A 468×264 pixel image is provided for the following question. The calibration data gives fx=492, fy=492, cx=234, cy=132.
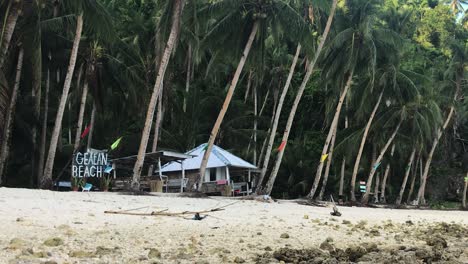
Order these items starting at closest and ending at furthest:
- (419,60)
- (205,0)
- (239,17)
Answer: (239,17) → (205,0) → (419,60)

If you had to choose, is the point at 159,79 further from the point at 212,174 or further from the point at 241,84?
the point at 241,84

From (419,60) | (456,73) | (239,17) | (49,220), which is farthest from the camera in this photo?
(419,60)

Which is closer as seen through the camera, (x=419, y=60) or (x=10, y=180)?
(x=10, y=180)

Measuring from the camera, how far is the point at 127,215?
31.6 feet

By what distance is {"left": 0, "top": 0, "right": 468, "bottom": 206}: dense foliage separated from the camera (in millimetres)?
19766

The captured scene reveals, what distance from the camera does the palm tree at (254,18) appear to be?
19.6 metres

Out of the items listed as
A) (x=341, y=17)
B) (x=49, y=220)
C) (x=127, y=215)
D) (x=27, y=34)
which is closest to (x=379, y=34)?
(x=341, y=17)

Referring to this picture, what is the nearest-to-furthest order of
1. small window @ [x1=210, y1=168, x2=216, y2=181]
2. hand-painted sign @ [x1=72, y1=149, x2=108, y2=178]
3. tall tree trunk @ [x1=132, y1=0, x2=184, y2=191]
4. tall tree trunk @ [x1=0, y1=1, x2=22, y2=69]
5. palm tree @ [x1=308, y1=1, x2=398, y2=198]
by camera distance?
1. tall tree trunk @ [x1=0, y1=1, x2=22, y2=69]
2. tall tree trunk @ [x1=132, y1=0, x2=184, y2=191]
3. hand-painted sign @ [x1=72, y1=149, x2=108, y2=178]
4. palm tree @ [x1=308, y1=1, x2=398, y2=198]
5. small window @ [x1=210, y1=168, x2=216, y2=181]

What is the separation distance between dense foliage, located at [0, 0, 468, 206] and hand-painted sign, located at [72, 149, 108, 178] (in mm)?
2857

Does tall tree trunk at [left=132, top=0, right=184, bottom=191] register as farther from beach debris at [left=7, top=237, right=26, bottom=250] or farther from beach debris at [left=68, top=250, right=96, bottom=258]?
beach debris at [left=68, top=250, right=96, bottom=258]

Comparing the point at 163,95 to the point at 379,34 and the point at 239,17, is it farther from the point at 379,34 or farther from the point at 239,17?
the point at 379,34

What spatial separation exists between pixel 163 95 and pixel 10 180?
9.80 meters

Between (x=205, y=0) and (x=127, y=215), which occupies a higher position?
(x=205, y=0)

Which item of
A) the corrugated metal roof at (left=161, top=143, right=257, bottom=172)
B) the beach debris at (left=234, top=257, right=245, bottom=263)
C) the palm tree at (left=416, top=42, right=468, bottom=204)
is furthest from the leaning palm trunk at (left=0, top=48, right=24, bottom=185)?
the palm tree at (left=416, top=42, right=468, bottom=204)
